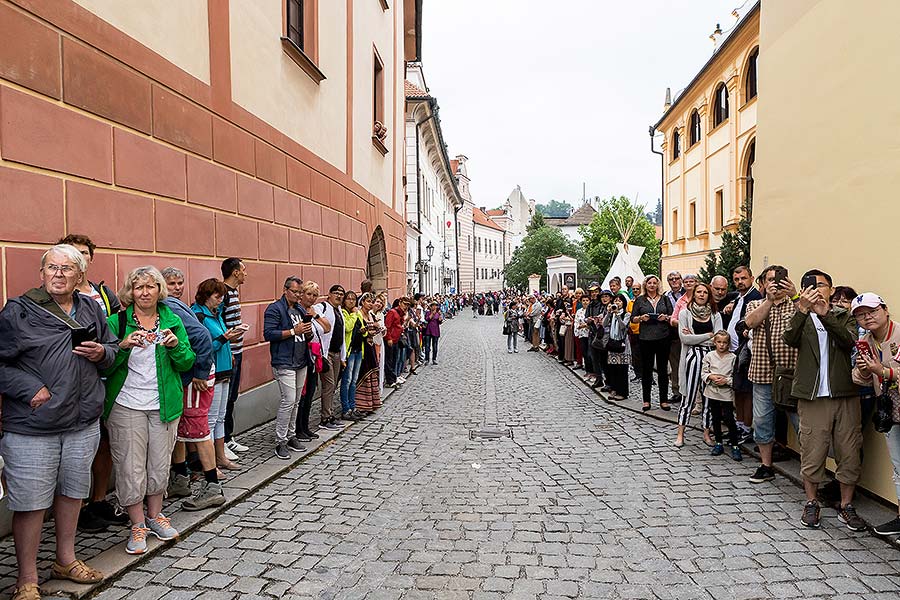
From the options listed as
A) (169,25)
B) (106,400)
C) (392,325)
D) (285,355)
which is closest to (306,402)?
(285,355)

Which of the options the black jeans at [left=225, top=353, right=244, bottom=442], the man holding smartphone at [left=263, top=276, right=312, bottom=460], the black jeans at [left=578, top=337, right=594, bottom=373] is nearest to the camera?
the black jeans at [left=225, top=353, right=244, bottom=442]

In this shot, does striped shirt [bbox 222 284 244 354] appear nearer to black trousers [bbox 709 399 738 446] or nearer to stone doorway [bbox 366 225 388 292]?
black trousers [bbox 709 399 738 446]

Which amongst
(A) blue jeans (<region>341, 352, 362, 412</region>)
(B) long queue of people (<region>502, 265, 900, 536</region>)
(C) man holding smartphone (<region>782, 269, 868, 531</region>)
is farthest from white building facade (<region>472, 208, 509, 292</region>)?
(C) man holding smartphone (<region>782, 269, 868, 531</region>)

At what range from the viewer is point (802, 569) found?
13.4ft

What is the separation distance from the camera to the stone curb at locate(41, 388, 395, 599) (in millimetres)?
3746

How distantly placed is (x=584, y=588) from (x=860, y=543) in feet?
7.04

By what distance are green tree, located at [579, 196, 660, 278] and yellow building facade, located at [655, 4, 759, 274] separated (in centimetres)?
1400

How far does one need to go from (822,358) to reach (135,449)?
5024 millimetres

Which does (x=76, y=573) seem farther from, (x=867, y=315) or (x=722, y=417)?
(x=722, y=417)

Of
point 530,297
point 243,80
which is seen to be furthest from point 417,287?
point 243,80

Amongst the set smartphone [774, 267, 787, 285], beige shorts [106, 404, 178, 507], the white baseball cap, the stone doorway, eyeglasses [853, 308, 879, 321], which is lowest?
beige shorts [106, 404, 178, 507]

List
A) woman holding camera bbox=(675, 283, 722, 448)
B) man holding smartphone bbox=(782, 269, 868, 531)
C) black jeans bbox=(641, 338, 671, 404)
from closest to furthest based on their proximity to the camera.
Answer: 1. man holding smartphone bbox=(782, 269, 868, 531)
2. woman holding camera bbox=(675, 283, 722, 448)
3. black jeans bbox=(641, 338, 671, 404)

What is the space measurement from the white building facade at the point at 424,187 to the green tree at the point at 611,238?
13511 mm

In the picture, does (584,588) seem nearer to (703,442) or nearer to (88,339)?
(88,339)
